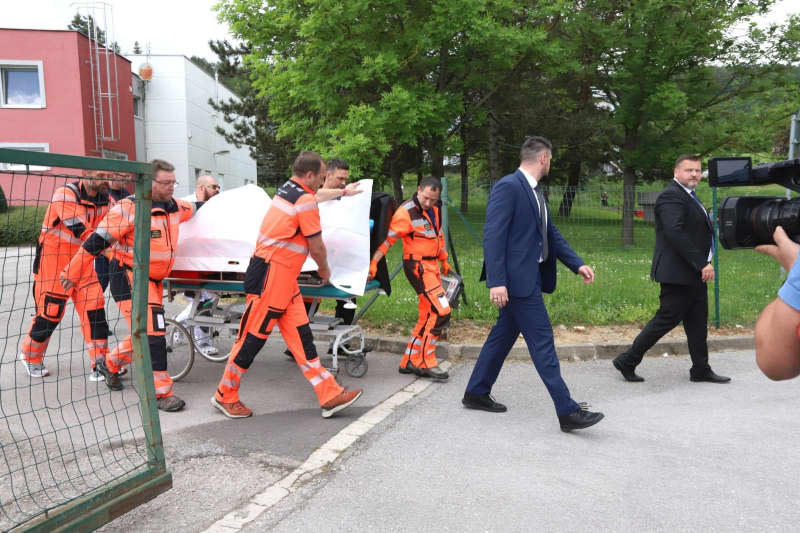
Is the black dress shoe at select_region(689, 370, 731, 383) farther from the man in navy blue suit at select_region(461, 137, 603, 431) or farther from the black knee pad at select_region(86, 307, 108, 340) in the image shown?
the black knee pad at select_region(86, 307, 108, 340)

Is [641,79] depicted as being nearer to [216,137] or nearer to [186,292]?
[186,292]

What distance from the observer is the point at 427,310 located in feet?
19.2

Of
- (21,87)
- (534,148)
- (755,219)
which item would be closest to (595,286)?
(534,148)

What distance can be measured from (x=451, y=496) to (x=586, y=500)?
0.71m

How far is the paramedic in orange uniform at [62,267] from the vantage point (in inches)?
212

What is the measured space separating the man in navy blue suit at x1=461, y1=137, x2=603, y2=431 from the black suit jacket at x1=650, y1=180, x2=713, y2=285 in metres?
1.33

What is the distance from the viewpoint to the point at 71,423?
459 centimetres

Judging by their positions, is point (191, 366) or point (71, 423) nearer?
point (71, 423)

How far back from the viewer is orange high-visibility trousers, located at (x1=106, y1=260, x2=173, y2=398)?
495 cm

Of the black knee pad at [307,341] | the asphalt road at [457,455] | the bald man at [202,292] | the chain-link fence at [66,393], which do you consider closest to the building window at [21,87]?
the chain-link fence at [66,393]

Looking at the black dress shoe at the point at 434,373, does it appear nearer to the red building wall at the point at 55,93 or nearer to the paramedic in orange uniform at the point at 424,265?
the paramedic in orange uniform at the point at 424,265

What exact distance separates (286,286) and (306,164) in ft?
2.87

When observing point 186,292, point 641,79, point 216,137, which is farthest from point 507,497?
point 216,137

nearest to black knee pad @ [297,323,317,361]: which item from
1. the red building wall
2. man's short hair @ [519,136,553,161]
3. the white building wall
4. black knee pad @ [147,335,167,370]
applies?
black knee pad @ [147,335,167,370]
